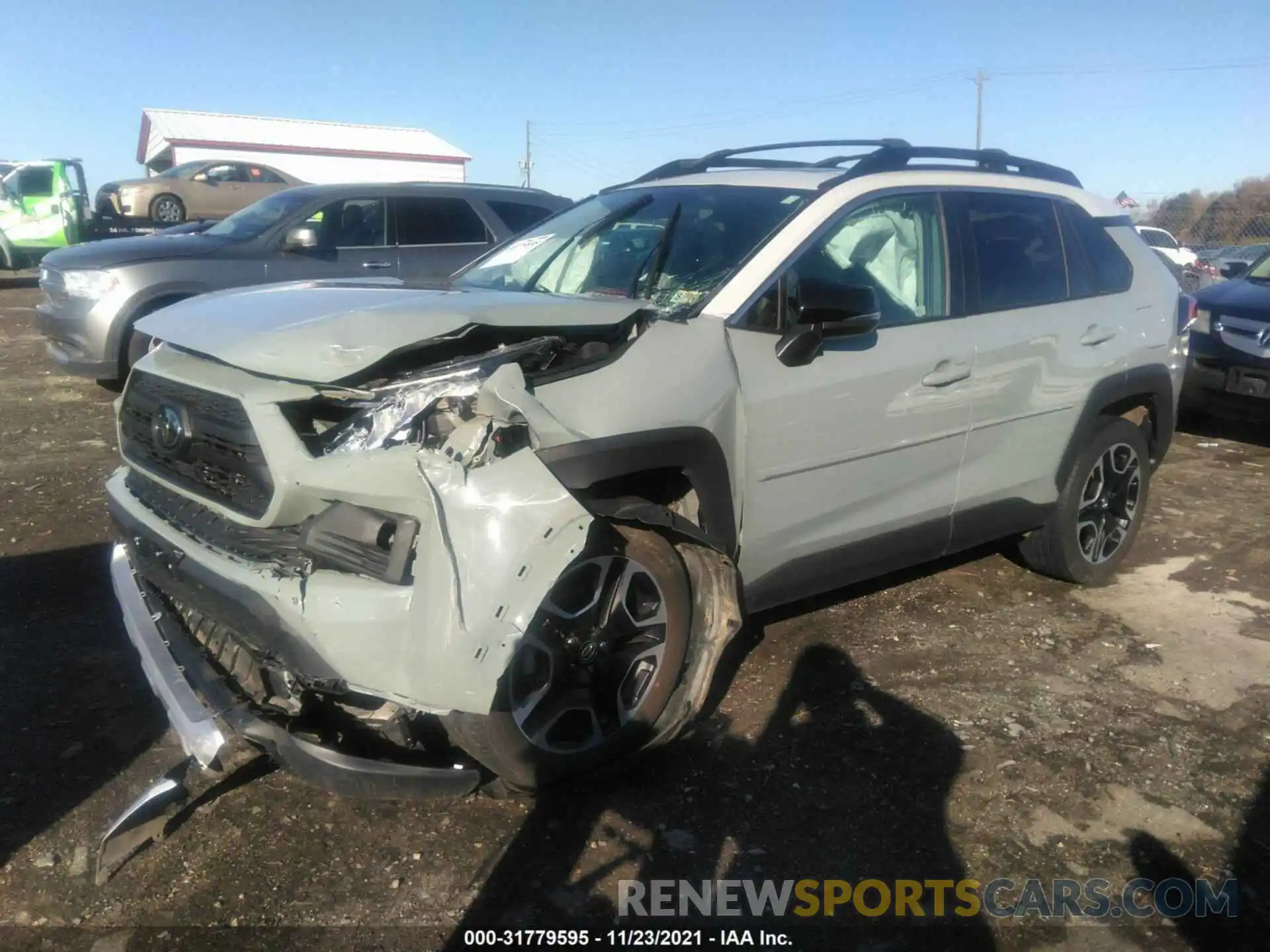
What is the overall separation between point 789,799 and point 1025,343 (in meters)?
2.18

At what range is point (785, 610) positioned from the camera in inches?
178

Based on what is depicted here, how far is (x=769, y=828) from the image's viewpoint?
2992 mm

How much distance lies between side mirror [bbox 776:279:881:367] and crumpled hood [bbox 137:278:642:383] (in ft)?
1.79

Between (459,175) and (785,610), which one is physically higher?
(459,175)

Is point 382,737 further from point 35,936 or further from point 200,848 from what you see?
point 35,936

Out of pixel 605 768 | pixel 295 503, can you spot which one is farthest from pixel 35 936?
pixel 605 768

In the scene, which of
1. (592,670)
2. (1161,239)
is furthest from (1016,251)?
(1161,239)

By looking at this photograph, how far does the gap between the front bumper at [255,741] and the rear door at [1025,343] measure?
2.44m

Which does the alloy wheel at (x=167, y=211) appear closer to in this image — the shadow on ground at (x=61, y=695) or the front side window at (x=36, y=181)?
the front side window at (x=36, y=181)

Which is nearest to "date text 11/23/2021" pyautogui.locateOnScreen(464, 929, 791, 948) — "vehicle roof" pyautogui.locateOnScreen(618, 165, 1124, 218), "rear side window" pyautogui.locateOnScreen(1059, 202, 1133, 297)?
"vehicle roof" pyautogui.locateOnScreen(618, 165, 1124, 218)

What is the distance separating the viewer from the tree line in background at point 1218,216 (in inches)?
1060

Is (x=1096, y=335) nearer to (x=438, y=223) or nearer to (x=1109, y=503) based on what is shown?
(x=1109, y=503)

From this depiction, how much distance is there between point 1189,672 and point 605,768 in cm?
252

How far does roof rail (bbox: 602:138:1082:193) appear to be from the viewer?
4074mm
